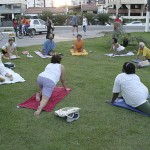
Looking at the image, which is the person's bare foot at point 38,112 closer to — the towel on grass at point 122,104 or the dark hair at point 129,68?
the towel on grass at point 122,104

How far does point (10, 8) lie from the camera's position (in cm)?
6581

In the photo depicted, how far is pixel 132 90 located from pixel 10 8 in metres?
62.9

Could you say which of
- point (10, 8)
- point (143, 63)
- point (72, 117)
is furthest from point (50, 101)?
point (10, 8)

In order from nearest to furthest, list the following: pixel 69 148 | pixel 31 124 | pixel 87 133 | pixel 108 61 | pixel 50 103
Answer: pixel 69 148 < pixel 87 133 < pixel 31 124 < pixel 50 103 < pixel 108 61

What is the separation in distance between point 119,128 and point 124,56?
825cm

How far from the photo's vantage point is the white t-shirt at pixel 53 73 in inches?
262

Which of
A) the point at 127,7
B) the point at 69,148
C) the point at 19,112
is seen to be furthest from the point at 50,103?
the point at 127,7

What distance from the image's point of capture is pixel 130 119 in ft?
19.4

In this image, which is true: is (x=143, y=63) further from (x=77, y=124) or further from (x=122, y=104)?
(x=77, y=124)

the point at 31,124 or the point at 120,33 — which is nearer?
the point at 31,124

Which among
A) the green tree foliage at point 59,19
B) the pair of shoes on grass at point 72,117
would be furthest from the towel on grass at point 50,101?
the green tree foliage at point 59,19

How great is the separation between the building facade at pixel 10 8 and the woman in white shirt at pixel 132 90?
60.6 metres

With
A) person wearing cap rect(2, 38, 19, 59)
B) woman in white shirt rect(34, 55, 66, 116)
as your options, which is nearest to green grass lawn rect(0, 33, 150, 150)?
woman in white shirt rect(34, 55, 66, 116)

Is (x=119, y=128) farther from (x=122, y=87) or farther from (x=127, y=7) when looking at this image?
(x=127, y=7)
